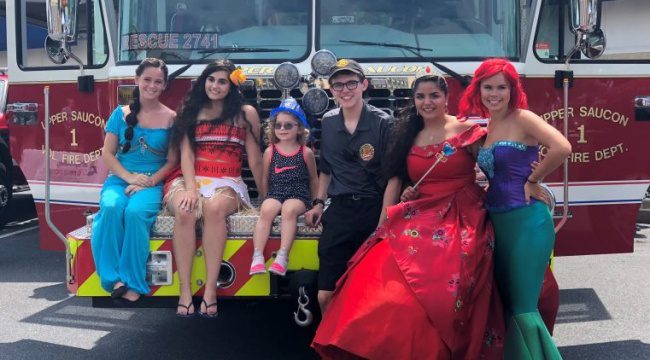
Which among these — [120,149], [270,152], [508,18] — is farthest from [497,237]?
[120,149]

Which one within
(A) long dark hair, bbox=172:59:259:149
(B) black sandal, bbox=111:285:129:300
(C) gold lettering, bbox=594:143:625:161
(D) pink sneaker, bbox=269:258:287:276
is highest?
(A) long dark hair, bbox=172:59:259:149

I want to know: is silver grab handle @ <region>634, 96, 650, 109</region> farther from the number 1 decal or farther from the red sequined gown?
the number 1 decal

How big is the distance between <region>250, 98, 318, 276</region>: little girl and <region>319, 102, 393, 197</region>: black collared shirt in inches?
8.8

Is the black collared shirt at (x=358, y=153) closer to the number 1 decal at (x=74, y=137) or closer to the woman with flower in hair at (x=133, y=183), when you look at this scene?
the woman with flower in hair at (x=133, y=183)

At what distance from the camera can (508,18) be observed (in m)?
5.12

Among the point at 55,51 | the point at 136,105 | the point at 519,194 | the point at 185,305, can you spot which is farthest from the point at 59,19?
the point at 519,194

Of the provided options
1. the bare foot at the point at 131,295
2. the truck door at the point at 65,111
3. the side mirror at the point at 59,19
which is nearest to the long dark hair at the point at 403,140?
the bare foot at the point at 131,295

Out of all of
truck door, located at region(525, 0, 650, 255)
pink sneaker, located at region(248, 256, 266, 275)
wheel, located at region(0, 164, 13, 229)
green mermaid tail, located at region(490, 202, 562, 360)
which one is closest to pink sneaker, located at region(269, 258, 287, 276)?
pink sneaker, located at region(248, 256, 266, 275)

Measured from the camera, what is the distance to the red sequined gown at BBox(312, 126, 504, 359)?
366cm

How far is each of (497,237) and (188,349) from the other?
2220 millimetres

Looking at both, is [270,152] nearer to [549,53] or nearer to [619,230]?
[549,53]

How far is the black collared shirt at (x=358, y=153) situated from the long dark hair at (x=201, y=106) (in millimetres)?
573

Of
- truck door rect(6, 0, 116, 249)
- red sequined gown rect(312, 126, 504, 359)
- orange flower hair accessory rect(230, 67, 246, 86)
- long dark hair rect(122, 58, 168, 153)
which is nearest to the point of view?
red sequined gown rect(312, 126, 504, 359)

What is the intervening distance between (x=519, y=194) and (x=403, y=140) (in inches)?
23.7
